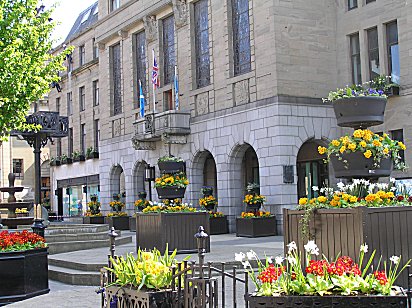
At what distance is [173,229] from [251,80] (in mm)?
12755

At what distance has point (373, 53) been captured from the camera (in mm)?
26250

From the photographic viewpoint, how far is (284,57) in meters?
26.5

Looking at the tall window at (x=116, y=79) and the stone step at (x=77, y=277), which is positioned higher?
the tall window at (x=116, y=79)

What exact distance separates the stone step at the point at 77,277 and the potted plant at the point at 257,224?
11.2 metres

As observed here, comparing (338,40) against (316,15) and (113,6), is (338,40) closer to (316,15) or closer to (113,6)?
(316,15)

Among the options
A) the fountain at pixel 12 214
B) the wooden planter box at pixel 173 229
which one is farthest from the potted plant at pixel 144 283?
the fountain at pixel 12 214

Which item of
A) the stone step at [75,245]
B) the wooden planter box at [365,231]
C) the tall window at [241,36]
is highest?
the tall window at [241,36]

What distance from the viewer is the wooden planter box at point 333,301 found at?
16.4 feet

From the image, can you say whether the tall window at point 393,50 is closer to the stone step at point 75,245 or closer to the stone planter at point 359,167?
the stone step at point 75,245

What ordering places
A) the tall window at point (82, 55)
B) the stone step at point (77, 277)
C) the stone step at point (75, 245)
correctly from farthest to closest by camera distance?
the tall window at point (82, 55) → the stone step at point (75, 245) → the stone step at point (77, 277)

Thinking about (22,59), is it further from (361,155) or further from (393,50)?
(393,50)

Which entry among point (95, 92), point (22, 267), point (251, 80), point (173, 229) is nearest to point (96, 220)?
point (95, 92)

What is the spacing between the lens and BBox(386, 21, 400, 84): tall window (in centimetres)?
2514

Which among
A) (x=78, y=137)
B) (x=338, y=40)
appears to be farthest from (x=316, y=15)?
(x=78, y=137)
